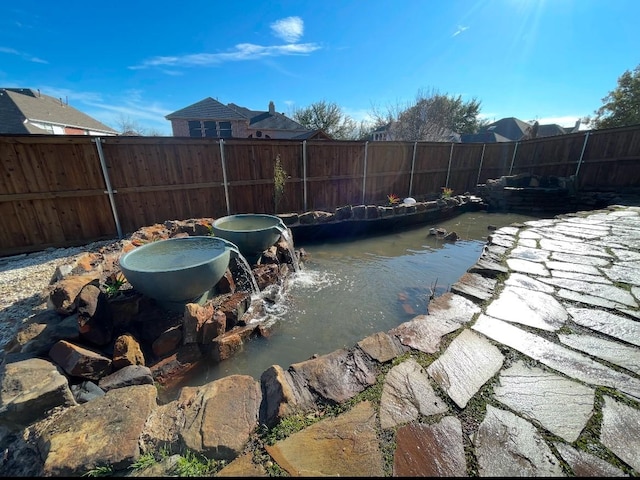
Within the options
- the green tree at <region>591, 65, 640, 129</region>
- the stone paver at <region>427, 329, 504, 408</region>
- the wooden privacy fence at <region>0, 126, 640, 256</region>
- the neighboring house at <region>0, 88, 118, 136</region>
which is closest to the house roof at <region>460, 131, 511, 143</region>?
the green tree at <region>591, 65, 640, 129</region>

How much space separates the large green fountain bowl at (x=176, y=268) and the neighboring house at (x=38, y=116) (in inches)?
614

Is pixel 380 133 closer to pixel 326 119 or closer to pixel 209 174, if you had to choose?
pixel 326 119

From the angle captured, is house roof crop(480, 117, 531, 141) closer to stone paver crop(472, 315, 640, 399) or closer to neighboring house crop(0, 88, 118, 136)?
stone paver crop(472, 315, 640, 399)

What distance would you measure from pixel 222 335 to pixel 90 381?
3.14 ft

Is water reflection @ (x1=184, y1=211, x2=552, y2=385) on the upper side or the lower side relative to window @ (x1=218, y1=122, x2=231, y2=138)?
lower

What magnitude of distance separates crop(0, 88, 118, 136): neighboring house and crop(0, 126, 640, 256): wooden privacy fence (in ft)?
41.1

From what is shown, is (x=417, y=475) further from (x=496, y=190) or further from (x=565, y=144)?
(x=565, y=144)

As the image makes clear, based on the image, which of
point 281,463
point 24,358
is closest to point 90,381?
point 24,358

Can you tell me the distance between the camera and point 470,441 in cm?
124

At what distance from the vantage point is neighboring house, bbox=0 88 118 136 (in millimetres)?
13680

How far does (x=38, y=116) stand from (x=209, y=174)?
17.4 m

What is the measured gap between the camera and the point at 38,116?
14766 mm

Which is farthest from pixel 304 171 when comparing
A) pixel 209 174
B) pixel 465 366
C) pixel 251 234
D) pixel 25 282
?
pixel 465 366

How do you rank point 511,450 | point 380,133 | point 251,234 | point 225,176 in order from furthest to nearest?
point 380,133 → point 225,176 → point 251,234 → point 511,450
